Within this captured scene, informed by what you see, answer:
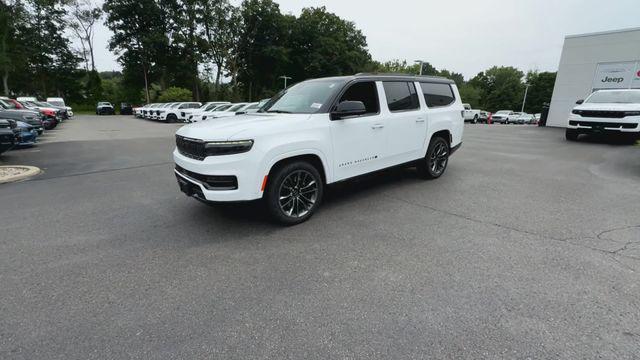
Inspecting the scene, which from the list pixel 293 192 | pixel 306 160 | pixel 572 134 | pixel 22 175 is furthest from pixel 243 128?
pixel 572 134

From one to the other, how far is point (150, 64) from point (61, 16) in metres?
20.0

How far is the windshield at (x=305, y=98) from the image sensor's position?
14.4 ft

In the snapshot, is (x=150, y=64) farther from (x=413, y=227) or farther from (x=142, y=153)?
(x=413, y=227)

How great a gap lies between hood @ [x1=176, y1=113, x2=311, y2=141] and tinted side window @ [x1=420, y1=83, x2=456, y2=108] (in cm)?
283

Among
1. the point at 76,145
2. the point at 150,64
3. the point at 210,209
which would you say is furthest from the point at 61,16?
the point at 210,209

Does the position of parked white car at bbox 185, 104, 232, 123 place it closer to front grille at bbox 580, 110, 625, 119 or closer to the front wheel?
the front wheel

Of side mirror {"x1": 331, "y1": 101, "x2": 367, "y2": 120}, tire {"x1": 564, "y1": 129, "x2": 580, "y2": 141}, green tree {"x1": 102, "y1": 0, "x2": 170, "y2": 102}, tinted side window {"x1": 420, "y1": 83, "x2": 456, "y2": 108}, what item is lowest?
tire {"x1": 564, "y1": 129, "x2": 580, "y2": 141}

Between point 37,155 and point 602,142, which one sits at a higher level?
point 602,142

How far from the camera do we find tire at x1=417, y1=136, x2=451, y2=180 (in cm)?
612

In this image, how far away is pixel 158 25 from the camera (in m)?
43.1

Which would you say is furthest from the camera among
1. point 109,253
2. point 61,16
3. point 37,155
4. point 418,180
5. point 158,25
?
point 61,16

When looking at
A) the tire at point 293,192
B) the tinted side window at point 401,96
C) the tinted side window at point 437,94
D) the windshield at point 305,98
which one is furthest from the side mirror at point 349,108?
the tinted side window at point 437,94

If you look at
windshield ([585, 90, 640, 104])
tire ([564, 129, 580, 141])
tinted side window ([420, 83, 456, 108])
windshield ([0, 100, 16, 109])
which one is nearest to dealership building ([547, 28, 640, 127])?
windshield ([585, 90, 640, 104])

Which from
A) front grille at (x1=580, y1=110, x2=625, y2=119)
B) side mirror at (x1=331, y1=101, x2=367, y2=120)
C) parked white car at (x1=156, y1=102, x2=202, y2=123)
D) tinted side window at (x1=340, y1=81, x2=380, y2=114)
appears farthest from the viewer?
parked white car at (x1=156, y1=102, x2=202, y2=123)
